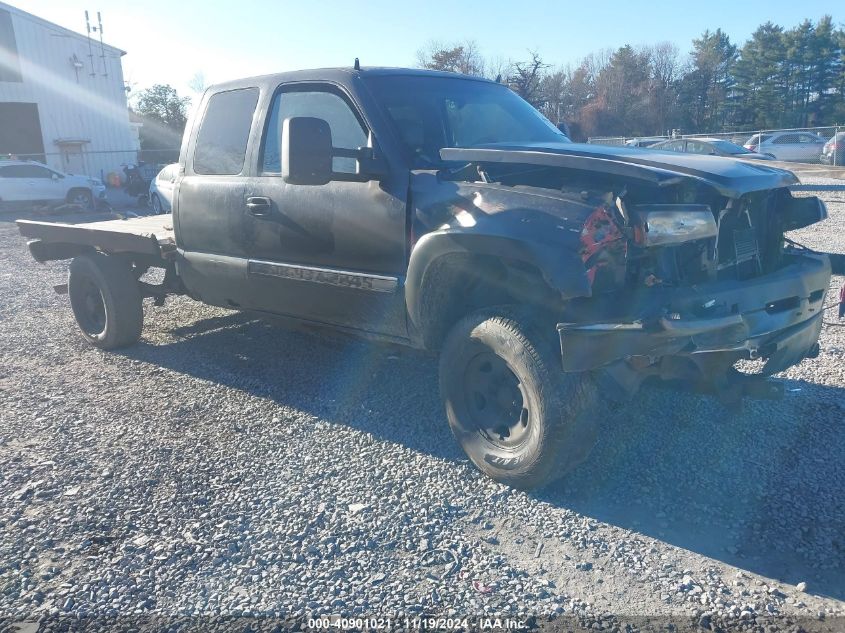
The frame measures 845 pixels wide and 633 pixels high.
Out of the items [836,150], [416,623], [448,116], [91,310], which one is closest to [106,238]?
[91,310]

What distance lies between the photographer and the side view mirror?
386 cm

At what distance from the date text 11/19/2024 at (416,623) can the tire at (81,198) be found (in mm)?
23398

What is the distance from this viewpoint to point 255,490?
3.74 m

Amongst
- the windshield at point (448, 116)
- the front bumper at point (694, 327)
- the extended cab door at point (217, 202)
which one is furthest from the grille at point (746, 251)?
the extended cab door at point (217, 202)

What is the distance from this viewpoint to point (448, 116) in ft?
14.9

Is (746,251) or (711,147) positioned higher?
(746,251)

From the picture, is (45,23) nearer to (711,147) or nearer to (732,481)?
(711,147)

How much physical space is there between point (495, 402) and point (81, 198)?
923 inches

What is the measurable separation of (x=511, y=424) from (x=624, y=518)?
698 mm

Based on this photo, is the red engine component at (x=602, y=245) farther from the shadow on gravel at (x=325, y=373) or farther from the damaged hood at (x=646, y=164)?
the shadow on gravel at (x=325, y=373)

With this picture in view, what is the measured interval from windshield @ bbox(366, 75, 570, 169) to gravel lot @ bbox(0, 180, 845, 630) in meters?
1.70

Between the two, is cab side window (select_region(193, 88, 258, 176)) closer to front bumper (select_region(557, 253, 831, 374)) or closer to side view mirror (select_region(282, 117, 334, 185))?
side view mirror (select_region(282, 117, 334, 185))

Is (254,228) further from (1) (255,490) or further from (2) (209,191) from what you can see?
(1) (255,490)

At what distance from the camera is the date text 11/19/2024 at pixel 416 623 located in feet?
8.82
